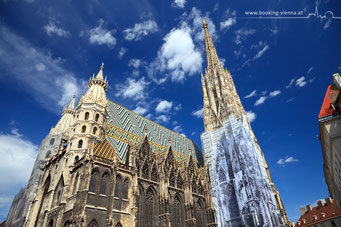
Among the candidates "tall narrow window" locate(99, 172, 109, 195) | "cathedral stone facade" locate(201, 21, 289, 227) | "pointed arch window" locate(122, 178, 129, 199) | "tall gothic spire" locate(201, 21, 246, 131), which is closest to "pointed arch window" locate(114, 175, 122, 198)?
"pointed arch window" locate(122, 178, 129, 199)

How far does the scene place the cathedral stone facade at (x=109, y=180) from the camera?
20641mm

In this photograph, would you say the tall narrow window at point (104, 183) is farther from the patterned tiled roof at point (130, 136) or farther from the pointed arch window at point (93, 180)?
the patterned tiled roof at point (130, 136)

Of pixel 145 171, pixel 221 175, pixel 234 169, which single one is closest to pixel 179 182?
pixel 145 171

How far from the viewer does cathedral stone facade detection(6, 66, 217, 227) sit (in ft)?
67.7

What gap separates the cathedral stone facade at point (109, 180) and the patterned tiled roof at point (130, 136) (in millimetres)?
153

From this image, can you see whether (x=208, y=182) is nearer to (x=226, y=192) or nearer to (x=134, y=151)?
(x=226, y=192)

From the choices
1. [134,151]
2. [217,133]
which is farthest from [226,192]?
[134,151]

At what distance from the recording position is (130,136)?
31750mm

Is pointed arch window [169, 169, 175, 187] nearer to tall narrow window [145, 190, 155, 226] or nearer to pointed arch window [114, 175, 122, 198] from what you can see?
tall narrow window [145, 190, 155, 226]

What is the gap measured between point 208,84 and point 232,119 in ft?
42.3

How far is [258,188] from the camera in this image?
29281mm

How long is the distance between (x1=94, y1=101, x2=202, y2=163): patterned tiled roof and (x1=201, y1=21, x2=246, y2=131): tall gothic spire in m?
6.64

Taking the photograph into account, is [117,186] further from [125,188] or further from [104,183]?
[104,183]

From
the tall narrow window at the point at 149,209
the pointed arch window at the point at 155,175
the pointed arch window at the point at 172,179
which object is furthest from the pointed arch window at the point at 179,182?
the tall narrow window at the point at 149,209
